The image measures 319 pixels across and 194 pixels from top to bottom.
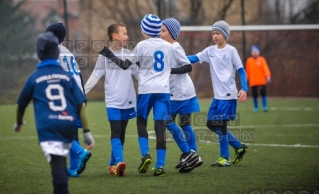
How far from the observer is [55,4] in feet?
74.3

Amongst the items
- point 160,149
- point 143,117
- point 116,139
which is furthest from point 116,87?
point 160,149

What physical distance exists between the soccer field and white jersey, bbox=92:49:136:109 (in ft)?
2.85

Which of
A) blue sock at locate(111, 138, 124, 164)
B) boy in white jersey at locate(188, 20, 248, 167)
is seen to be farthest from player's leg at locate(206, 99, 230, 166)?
blue sock at locate(111, 138, 124, 164)

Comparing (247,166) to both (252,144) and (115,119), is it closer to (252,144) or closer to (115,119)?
(115,119)

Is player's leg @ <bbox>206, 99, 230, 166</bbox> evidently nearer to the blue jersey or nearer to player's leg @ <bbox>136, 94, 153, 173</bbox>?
player's leg @ <bbox>136, 94, 153, 173</bbox>

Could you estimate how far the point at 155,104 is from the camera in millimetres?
7680

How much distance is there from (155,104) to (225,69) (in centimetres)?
163

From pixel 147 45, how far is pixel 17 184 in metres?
2.18

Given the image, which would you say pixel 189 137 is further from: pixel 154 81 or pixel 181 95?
pixel 154 81

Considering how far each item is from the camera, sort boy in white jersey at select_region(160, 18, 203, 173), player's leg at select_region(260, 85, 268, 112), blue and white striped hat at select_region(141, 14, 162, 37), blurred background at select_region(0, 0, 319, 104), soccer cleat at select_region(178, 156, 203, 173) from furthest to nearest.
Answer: blurred background at select_region(0, 0, 319, 104) → player's leg at select_region(260, 85, 268, 112) → boy in white jersey at select_region(160, 18, 203, 173) → soccer cleat at select_region(178, 156, 203, 173) → blue and white striped hat at select_region(141, 14, 162, 37)

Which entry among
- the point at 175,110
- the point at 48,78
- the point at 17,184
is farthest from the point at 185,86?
the point at 48,78

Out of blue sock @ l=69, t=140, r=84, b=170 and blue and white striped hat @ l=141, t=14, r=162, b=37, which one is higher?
blue and white striped hat @ l=141, t=14, r=162, b=37

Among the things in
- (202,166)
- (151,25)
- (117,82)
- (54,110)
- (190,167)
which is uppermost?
(151,25)

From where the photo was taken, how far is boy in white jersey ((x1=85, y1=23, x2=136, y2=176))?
776cm
